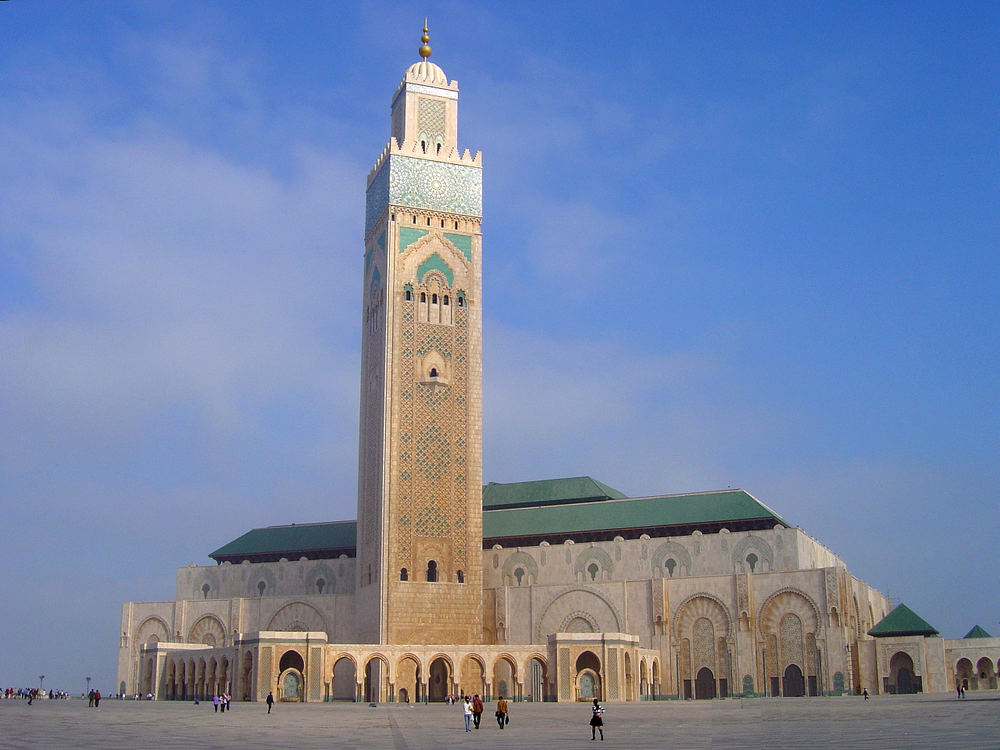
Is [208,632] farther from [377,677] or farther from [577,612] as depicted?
[577,612]

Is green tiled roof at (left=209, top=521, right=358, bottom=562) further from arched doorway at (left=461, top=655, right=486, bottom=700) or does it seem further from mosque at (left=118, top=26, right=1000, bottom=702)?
arched doorway at (left=461, top=655, right=486, bottom=700)

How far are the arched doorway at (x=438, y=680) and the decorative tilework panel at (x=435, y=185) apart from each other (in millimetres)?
17303

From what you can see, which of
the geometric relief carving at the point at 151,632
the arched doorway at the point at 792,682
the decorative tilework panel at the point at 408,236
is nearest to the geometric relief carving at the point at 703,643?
the arched doorway at the point at 792,682

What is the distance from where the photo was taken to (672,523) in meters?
45.6

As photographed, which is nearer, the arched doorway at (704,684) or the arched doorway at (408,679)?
the arched doorway at (408,679)

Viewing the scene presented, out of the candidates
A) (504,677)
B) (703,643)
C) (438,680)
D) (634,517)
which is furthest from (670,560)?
(438,680)

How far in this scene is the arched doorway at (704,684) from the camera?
42156mm

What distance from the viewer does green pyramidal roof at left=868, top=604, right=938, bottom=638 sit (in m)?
41.2

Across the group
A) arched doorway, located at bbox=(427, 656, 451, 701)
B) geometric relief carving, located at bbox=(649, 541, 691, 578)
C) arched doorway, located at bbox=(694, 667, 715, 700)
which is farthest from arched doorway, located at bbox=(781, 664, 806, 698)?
arched doorway, located at bbox=(427, 656, 451, 701)

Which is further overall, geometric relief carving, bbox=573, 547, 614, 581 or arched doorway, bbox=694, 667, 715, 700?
geometric relief carving, bbox=573, 547, 614, 581

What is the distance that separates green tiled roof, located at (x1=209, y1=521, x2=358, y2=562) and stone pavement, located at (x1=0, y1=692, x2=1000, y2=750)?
2290 centimetres

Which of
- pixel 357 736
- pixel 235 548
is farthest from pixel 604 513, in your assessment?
pixel 357 736

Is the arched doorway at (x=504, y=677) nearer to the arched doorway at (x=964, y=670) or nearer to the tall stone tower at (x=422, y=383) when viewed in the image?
the tall stone tower at (x=422, y=383)

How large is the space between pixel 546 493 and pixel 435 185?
14869mm
